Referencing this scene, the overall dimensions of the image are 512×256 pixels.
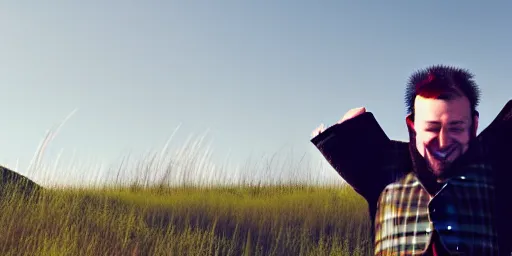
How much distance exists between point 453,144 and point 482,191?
0.26 metres

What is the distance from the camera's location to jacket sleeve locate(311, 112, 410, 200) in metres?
2.84

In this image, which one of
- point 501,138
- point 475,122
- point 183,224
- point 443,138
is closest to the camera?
point 443,138

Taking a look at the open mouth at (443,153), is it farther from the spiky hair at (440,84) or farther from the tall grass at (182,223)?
the tall grass at (182,223)

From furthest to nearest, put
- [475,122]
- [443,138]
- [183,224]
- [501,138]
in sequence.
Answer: [183,224] < [501,138] < [475,122] < [443,138]

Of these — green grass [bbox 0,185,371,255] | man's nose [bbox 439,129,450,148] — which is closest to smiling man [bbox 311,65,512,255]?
man's nose [bbox 439,129,450,148]

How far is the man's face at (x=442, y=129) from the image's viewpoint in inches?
102

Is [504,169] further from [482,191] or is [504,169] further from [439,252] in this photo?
[439,252]

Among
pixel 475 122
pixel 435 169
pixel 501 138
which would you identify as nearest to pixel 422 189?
pixel 435 169

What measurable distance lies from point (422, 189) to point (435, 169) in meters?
0.11

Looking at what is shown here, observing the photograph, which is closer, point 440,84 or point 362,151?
point 440,84

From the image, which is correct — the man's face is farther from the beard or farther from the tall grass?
the tall grass

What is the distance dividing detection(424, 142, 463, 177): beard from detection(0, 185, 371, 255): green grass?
3038mm

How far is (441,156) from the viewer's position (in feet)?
8.57

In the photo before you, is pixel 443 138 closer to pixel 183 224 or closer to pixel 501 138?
pixel 501 138
